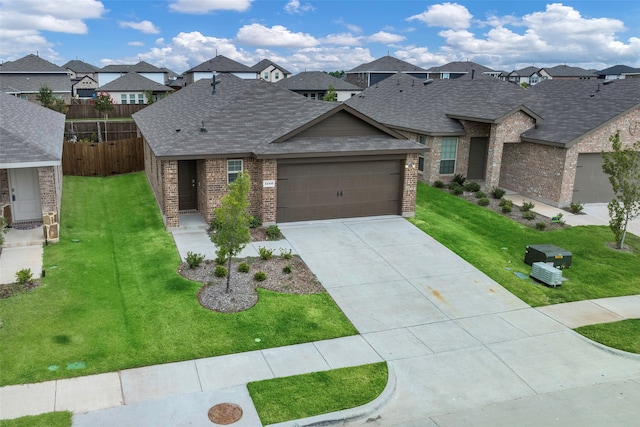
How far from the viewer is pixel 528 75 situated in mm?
113875

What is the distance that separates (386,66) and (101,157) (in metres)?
70.1

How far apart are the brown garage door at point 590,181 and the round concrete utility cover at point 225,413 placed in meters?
19.4

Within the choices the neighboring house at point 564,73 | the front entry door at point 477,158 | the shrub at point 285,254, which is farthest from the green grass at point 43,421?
the neighboring house at point 564,73

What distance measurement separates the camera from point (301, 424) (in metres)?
8.47

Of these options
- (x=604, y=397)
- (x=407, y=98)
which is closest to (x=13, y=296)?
(x=604, y=397)

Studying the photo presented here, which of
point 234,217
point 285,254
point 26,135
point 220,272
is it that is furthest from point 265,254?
point 26,135

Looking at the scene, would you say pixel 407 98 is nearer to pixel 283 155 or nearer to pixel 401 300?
pixel 283 155

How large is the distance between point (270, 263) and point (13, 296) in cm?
655

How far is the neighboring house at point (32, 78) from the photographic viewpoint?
5738cm

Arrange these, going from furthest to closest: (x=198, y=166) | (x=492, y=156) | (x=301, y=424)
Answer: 1. (x=492, y=156)
2. (x=198, y=166)
3. (x=301, y=424)

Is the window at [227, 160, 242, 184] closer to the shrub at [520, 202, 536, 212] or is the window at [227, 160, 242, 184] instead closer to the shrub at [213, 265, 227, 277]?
the shrub at [213, 265, 227, 277]

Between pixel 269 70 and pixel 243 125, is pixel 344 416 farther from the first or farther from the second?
pixel 269 70

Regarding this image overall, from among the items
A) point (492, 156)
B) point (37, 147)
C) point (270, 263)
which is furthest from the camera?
point (492, 156)

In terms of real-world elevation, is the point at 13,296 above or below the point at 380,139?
below
